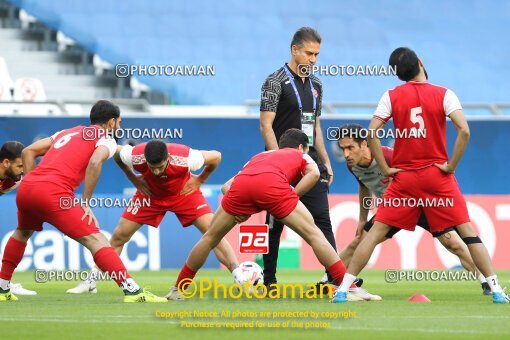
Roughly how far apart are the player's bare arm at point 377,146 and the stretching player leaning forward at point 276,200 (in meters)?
0.59

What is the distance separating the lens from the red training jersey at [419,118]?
31.2 ft

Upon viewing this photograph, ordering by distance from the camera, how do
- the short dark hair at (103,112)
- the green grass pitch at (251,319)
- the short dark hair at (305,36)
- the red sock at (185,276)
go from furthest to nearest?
the short dark hair at (305,36) → the short dark hair at (103,112) → the red sock at (185,276) → the green grass pitch at (251,319)

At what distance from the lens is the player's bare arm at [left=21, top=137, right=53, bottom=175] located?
1037 centimetres

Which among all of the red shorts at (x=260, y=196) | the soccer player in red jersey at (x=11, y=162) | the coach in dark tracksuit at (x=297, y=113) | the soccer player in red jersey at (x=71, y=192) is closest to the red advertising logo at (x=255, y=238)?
the coach in dark tracksuit at (x=297, y=113)

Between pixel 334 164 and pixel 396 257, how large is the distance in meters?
3.50

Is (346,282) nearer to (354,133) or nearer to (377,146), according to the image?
(377,146)

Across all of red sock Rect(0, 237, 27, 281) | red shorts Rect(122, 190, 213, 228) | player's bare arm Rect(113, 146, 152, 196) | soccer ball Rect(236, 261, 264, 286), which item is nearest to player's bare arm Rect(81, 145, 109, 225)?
player's bare arm Rect(113, 146, 152, 196)

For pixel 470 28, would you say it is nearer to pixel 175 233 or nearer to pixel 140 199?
pixel 175 233

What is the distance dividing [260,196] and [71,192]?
1.75m

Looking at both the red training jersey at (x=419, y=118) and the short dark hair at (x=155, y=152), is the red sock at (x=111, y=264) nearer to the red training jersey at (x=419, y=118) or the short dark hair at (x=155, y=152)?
the short dark hair at (x=155, y=152)

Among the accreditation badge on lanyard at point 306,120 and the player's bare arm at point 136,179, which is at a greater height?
the accreditation badge on lanyard at point 306,120

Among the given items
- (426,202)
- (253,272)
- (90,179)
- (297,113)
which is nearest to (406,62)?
(426,202)

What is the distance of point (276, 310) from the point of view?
902 centimetres

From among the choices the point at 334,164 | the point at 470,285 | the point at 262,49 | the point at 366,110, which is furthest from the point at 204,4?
Answer: the point at 470,285
